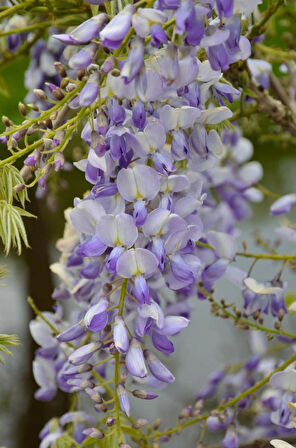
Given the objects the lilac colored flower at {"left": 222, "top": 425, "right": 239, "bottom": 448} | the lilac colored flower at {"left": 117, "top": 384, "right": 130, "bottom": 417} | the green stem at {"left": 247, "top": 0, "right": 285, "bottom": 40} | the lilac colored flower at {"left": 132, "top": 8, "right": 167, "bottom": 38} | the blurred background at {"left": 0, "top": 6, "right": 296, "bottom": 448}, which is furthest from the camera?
the blurred background at {"left": 0, "top": 6, "right": 296, "bottom": 448}

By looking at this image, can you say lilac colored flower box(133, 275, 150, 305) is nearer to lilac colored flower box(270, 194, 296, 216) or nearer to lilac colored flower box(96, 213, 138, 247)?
lilac colored flower box(96, 213, 138, 247)

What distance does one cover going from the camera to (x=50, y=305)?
1.03 m

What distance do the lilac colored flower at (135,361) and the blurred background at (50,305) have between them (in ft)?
1.15

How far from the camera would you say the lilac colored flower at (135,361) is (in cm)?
44

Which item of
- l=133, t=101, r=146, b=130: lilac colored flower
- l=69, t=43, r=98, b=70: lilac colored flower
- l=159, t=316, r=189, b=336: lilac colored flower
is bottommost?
l=159, t=316, r=189, b=336: lilac colored flower

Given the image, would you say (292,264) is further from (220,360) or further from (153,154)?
(220,360)

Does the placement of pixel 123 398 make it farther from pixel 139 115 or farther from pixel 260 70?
pixel 260 70

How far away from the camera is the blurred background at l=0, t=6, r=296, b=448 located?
3.42ft

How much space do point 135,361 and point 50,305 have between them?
1.97ft

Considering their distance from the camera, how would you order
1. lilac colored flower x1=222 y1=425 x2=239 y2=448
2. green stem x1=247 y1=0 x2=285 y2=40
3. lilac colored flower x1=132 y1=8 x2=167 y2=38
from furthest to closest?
lilac colored flower x1=222 y1=425 x2=239 y2=448
green stem x1=247 y1=0 x2=285 y2=40
lilac colored flower x1=132 y1=8 x2=167 y2=38

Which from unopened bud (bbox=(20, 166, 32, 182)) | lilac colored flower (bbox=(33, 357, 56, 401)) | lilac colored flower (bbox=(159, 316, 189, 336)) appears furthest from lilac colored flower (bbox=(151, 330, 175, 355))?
lilac colored flower (bbox=(33, 357, 56, 401))

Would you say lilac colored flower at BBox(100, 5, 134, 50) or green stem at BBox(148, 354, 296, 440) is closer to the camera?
lilac colored flower at BBox(100, 5, 134, 50)

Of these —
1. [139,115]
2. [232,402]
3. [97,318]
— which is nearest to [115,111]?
[139,115]

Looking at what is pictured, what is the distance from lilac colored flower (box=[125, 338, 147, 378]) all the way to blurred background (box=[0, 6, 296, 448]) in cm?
35
